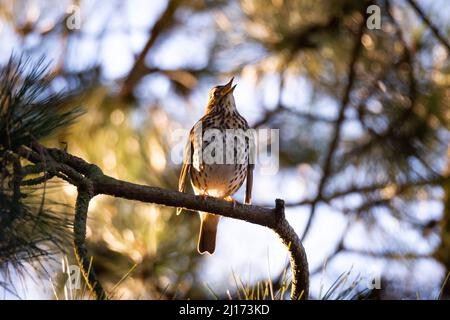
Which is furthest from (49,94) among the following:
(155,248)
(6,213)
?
(155,248)

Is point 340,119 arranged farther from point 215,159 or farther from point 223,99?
point 215,159

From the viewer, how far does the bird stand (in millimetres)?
4234

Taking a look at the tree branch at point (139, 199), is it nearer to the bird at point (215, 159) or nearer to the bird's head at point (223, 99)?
the bird at point (215, 159)

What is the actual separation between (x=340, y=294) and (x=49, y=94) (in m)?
1.25

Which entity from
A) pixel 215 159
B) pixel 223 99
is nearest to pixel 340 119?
pixel 223 99

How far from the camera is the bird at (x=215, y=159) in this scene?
4234mm

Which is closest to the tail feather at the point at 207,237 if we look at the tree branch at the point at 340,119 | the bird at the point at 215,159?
the bird at the point at 215,159

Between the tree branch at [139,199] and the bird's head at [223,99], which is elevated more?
the bird's head at [223,99]

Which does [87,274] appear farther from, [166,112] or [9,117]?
[166,112]

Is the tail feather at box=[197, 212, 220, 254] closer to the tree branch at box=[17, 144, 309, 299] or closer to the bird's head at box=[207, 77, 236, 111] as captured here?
the bird's head at box=[207, 77, 236, 111]

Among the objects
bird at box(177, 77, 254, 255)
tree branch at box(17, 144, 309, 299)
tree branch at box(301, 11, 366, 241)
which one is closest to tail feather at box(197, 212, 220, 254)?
bird at box(177, 77, 254, 255)

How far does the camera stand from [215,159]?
4254mm
